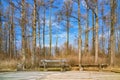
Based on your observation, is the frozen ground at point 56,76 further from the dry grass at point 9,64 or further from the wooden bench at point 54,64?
the dry grass at point 9,64

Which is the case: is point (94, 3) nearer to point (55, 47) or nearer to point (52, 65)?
point (52, 65)

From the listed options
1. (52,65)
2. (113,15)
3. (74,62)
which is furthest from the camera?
(113,15)

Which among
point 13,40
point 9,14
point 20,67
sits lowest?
point 20,67

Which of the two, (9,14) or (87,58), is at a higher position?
(9,14)

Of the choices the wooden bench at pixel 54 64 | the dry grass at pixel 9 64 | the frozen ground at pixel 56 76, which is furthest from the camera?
the dry grass at pixel 9 64

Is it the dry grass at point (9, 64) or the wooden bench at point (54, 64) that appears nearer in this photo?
the wooden bench at point (54, 64)

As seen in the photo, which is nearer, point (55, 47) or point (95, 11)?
point (95, 11)

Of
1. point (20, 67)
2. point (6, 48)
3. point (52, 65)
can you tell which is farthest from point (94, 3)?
point (6, 48)

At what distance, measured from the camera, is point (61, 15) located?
97.7ft

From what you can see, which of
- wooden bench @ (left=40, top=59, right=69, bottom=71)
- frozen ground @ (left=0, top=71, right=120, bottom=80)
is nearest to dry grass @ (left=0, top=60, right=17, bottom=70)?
wooden bench @ (left=40, top=59, right=69, bottom=71)

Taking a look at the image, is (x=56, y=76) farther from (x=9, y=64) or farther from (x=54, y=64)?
(x=9, y=64)

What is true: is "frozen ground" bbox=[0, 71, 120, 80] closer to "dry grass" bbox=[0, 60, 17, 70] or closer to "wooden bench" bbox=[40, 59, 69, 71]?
"wooden bench" bbox=[40, 59, 69, 71]

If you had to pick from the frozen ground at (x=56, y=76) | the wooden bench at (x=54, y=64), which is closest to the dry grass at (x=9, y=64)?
the wooden bench at (x=54, y=64)

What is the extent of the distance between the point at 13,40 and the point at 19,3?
83.3 ft
